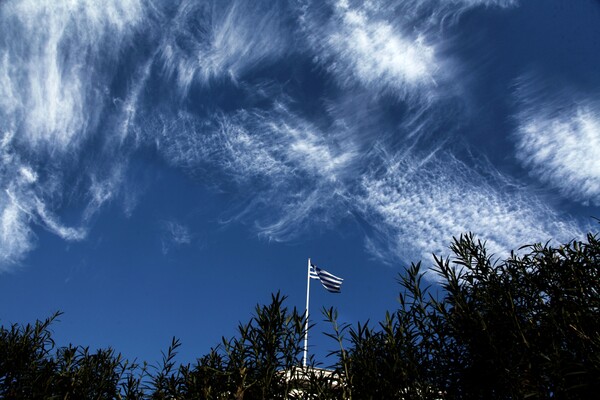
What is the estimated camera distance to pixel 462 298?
7.64 metres

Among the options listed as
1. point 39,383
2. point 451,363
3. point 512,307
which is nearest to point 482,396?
point 451,363

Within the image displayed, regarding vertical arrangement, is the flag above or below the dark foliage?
above

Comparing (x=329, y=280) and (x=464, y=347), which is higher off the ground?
(x=329, y=280)

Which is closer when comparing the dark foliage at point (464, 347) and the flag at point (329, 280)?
the dark foliage at point (464, 347)

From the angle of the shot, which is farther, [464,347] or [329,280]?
[329,280]

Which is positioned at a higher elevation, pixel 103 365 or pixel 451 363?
pixel 103 365

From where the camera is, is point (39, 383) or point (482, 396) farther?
point (39, 383)

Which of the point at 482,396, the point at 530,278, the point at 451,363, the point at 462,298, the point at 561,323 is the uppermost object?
the point at 530,278

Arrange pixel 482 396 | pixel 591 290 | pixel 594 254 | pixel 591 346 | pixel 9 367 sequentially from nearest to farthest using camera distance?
pixel 591 346 → pixel 482 396 → pixel 591 290 → pixel 594 254 → pixel 9 367

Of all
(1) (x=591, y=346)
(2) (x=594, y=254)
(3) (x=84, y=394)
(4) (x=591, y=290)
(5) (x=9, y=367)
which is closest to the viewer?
(1) (x=591, y=346)

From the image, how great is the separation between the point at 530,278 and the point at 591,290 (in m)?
1.10

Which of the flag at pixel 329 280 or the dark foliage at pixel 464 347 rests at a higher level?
the flag at pixel 329 280

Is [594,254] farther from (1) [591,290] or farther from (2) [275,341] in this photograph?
(2) [275,341]

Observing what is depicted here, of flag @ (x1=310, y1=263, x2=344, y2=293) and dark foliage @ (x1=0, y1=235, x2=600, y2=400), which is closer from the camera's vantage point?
dark foliage @ (x1=0, y1=235, x2=600, y2=400)
